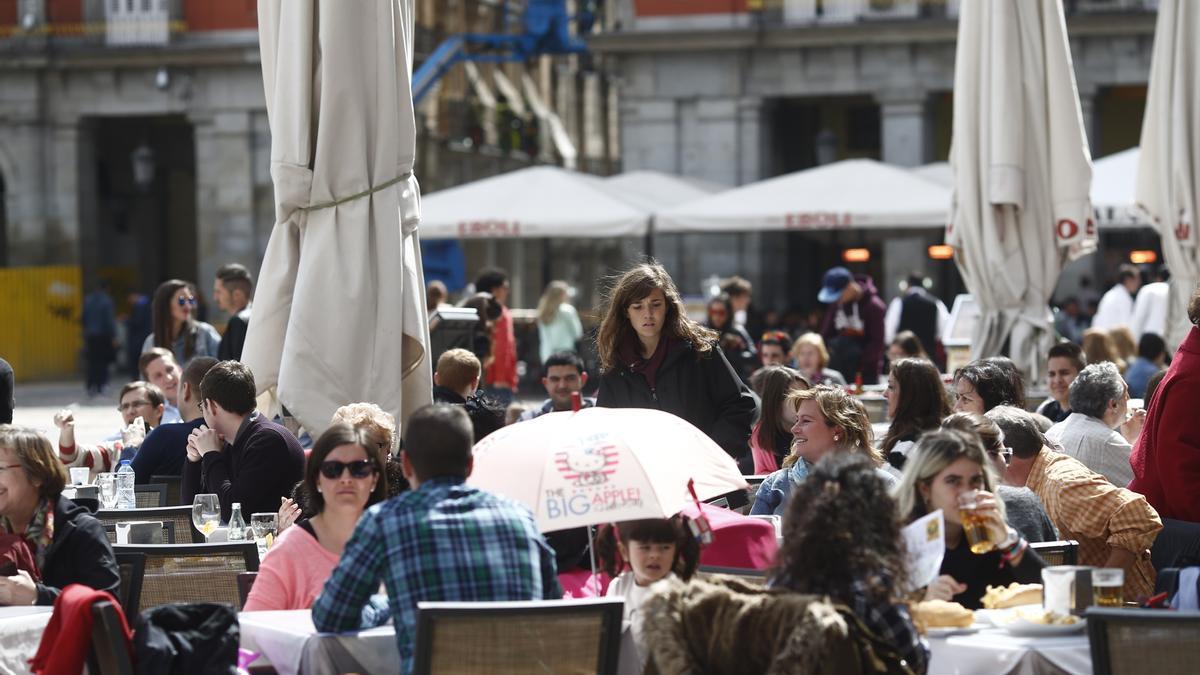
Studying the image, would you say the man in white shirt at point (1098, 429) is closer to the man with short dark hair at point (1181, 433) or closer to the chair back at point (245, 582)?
the man with short dark hair at point (1181, 433)

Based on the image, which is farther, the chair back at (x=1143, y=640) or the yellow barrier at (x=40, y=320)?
the yellow barrier at (x=40, y=320)

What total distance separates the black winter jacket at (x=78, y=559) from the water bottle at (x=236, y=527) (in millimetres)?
1136

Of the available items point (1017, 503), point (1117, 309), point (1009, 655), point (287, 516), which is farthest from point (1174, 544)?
point (1117, 309)

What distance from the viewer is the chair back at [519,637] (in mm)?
5242

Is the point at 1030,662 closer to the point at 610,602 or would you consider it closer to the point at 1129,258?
the point at 610,602

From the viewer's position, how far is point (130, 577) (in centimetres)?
662

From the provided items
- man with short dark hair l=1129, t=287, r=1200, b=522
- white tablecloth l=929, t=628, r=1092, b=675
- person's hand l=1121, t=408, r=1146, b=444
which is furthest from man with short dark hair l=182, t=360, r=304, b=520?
person's hand l=1121, t=408, r=1146, b=444

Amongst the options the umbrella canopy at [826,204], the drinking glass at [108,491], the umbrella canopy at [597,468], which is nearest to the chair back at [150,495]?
the drinking glass at [108,491]

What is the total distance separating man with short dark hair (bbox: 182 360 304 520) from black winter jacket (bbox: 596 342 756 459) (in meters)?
1.68

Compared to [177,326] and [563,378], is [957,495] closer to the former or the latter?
[563,378]

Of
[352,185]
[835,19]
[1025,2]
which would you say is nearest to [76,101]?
[835,19]

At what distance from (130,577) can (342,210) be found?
2.47 m

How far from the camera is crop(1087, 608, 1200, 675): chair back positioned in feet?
17.2

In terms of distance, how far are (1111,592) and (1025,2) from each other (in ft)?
26.1
